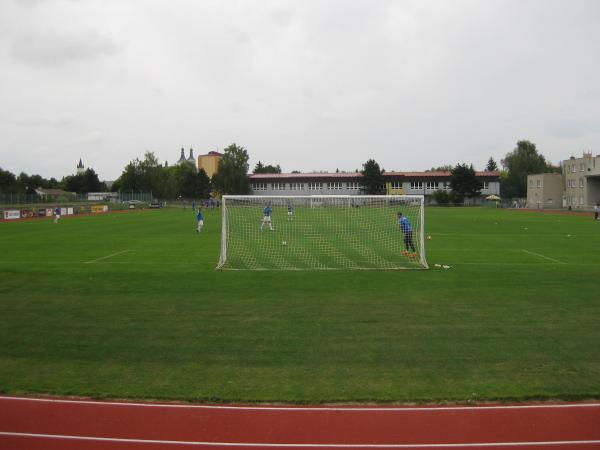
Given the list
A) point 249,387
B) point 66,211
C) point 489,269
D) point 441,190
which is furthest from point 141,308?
point 441,190

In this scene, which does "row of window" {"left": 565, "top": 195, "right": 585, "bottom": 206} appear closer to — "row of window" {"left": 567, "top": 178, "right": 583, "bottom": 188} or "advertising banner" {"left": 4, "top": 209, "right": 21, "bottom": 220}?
"row of window" {"left": 567, "top": 178, "right": 583, "bottom": 188}

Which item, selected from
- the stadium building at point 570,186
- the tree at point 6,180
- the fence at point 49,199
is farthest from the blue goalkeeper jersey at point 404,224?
the tree at point 6,180

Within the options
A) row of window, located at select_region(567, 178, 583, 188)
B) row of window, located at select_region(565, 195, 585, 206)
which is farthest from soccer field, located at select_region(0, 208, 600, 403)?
row of window, located at select_region(567, 178, 583, 188)

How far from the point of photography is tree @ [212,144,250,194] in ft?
308

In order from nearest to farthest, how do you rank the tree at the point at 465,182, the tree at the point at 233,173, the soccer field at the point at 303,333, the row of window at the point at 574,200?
1. the soccer field at the point at 303,333
2. the row of window at the point at 574,200
3. the tree at the point at 465,182
4. the tree at the point at 233,173

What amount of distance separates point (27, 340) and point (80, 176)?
4389 inches

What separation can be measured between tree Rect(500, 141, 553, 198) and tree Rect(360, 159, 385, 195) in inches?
1436

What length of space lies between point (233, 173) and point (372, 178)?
27.7 m

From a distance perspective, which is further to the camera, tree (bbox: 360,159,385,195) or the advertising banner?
tree (bbox: 360,159,385,195)

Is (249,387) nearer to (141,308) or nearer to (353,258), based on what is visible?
(141,308)

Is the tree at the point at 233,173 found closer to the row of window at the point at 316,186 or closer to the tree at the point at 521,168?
the row of window at the point at 316,186

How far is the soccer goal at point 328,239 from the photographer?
16859 mm

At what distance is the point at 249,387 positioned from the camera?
21.5ft

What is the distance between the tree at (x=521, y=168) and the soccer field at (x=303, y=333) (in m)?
100
